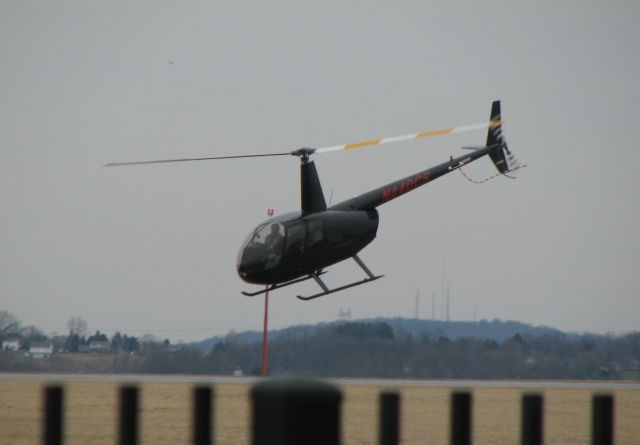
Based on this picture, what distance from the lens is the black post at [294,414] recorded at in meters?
2.18

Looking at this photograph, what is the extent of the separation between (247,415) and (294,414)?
21.2 m

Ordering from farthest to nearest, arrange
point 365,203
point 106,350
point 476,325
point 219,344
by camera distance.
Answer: point 476,325, point 106,350, point 219,344, point 365,203

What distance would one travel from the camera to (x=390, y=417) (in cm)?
249

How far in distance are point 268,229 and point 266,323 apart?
20.4 m

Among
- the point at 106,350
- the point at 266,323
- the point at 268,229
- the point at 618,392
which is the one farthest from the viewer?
the point at 106,350

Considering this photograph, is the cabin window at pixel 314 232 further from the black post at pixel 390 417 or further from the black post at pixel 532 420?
the black post at pixel 390 417

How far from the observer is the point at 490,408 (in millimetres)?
27250

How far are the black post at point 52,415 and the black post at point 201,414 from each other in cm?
30

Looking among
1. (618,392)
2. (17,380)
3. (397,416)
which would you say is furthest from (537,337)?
(397,416)

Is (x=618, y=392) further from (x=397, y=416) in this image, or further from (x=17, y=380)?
(x=397, y=416)

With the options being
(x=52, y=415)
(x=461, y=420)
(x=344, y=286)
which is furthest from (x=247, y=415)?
(x=52, y=415)

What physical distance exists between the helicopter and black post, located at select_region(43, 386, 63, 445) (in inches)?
800

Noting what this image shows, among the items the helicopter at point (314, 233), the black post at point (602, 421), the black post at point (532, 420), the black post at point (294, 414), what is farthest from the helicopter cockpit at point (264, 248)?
the black post at point (294, 414)

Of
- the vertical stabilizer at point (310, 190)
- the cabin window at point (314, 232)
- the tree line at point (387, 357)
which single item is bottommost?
the tree line at point (387, 357)
